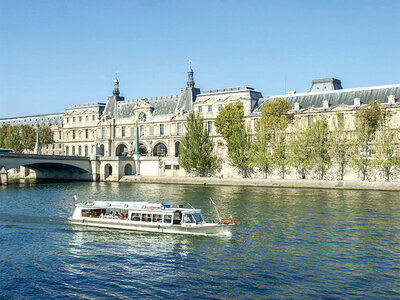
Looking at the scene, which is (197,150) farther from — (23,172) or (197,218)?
(197,218)

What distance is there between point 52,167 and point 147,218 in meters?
92.6

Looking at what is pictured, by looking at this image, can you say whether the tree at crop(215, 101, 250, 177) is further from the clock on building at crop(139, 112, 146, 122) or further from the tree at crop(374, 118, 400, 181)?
the clock on building at crop(139, 112, 146, 122)

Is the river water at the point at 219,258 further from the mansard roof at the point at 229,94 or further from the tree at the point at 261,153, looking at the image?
the mansard roof at the point at 229,94

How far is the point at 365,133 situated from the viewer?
101000mm

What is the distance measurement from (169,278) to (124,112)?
130653 mm

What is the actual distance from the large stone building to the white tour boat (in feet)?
214

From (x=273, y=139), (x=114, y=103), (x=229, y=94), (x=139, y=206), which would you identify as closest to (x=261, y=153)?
(x=273, y=139)

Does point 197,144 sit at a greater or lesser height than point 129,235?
greater

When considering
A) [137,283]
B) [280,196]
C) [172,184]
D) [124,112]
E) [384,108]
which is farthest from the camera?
[124,112]

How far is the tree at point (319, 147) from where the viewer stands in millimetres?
105125

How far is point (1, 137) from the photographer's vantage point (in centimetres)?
16050

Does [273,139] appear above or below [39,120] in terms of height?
below

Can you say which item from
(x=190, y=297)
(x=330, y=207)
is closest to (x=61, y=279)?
(x=190, y=297)

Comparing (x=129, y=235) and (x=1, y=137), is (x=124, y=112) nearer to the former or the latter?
(x=1, y=137)
